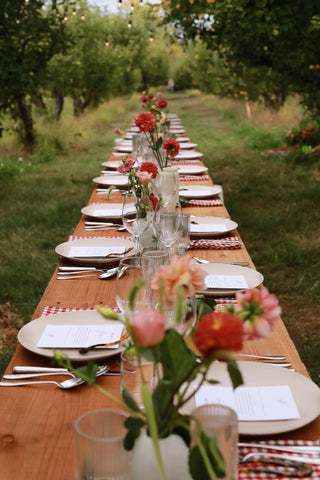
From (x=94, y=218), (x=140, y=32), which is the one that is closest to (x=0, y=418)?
(x=94, y=218)

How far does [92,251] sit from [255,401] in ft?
3.59

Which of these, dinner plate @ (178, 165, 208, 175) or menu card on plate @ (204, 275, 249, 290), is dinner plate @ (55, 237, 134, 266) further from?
dinner plate @ (178, 165, 208, 175)

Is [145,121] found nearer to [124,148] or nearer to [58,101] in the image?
[124,148]

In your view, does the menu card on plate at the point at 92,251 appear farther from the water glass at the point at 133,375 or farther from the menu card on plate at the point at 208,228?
the water glass at the point at 133,375

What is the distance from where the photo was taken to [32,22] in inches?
266

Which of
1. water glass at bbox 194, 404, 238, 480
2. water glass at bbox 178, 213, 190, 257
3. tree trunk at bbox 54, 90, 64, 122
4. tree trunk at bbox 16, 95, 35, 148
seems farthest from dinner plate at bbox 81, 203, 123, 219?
tree trunk at bbox 54, 90, 64, 122

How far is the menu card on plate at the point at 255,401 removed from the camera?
106 centimetres

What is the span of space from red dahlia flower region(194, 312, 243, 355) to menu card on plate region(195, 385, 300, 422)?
441 millimetres

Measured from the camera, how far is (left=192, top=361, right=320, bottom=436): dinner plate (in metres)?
1.03

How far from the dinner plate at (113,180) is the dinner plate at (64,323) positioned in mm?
1953

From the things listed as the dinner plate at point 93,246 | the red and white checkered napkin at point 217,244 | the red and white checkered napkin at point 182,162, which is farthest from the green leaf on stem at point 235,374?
the red and white checkered napkin at point 182,162

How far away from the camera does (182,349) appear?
76cm

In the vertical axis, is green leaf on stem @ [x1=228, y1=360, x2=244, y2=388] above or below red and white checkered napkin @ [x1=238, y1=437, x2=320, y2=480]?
above

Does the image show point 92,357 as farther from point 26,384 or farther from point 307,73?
point 307,73
